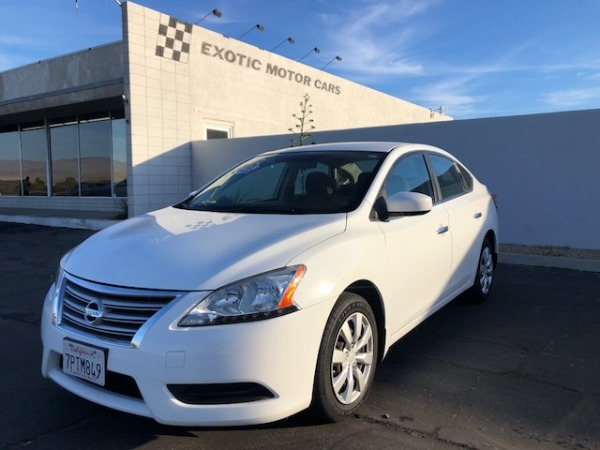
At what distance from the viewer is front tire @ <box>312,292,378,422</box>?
2.67m

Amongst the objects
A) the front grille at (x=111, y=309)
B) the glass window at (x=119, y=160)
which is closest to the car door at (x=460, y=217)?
the front grille at (x=111, y=309)

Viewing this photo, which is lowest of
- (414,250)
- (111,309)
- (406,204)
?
A: (111,309)

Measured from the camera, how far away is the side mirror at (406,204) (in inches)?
131

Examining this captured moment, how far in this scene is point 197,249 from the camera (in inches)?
110

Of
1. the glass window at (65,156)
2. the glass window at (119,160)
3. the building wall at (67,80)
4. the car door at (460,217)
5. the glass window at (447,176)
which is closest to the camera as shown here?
the car door at (460,217)

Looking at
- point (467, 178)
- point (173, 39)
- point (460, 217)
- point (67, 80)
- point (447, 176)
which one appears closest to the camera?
point (460, 217)

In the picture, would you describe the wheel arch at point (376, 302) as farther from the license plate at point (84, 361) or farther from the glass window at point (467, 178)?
the glass window at point (467, 178)

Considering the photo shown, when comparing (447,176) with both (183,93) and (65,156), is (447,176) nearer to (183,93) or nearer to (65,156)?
(183,93)

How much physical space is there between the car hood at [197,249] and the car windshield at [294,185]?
263mm

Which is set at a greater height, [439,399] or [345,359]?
[345,359]

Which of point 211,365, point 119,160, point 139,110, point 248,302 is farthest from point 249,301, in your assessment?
point 119,160

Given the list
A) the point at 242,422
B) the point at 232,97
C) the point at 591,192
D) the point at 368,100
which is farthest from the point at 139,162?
the point at 368,100

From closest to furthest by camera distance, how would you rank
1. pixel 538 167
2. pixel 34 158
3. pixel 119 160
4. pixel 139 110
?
pixel 538 167
pixel 139 110
pixel 119 160
pixel 34 158

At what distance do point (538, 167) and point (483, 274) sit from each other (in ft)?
13.7
